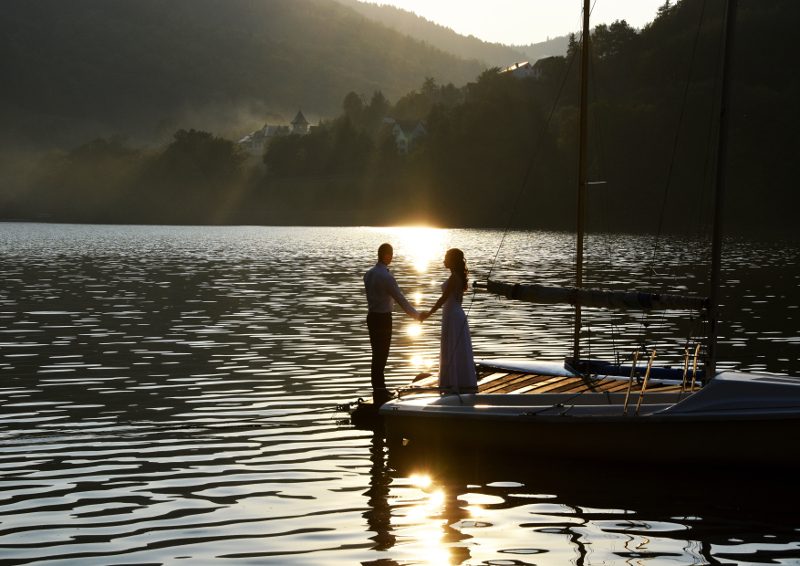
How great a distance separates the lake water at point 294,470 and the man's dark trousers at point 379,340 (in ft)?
3.05

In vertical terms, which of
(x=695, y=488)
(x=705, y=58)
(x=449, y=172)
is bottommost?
(x=695, y=488)

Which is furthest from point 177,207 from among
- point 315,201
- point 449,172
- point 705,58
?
point 705,58

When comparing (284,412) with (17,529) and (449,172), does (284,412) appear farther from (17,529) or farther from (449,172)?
(449,172)

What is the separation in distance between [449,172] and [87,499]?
129 metres

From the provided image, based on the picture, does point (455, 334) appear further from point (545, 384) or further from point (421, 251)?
point (421, 251)

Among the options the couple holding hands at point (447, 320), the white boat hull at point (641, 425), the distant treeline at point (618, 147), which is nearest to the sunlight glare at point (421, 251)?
the distant treeline at point (618, 147)

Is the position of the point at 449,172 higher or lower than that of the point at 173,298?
higher

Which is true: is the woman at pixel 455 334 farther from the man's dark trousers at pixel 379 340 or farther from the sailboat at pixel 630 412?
the man's dark trousers at pixel 379 340

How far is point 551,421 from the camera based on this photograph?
1304 cm

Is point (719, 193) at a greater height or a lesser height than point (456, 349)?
greater

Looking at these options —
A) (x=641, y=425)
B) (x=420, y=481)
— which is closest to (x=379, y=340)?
(x=420, y=481)

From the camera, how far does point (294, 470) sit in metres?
12.6

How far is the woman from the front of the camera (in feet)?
47.3

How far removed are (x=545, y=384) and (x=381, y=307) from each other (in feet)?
10.5
